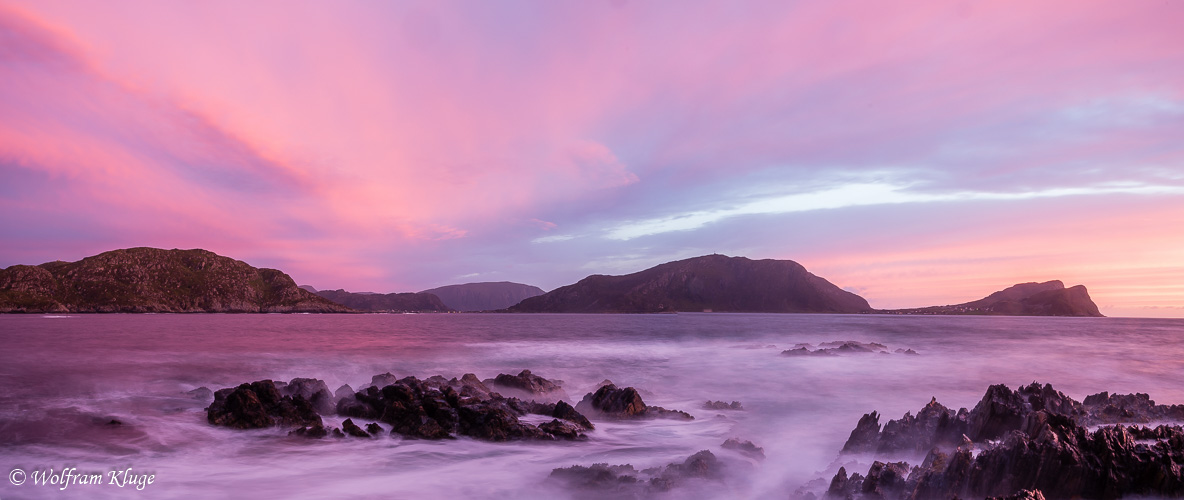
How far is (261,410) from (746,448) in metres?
13.7

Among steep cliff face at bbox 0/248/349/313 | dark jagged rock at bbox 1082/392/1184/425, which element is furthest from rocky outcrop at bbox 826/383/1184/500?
steep cliff face at bbox 0/248/349/313

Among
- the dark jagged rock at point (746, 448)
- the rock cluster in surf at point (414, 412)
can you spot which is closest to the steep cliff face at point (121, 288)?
the rock cluster in surf at point (414, 412)

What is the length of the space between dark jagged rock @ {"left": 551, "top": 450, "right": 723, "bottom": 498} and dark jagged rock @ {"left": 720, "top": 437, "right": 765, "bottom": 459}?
66.5 inches

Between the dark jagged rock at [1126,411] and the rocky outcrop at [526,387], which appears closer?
the dark jagged rock at [1126,411]

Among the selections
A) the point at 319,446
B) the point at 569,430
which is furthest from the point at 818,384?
the point at 319,446

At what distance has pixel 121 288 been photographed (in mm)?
169125

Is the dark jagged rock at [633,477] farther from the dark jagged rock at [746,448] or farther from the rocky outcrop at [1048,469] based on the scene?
the rocky outcrop at [1048,469]

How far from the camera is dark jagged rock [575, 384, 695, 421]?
59.1 ft

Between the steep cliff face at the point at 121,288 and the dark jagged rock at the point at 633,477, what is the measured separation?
197 m

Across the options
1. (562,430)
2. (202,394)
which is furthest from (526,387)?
(202,394)

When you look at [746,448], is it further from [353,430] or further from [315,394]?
[315,394]

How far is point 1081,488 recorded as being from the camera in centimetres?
841

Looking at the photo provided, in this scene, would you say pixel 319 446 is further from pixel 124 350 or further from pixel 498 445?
pixel 124 350

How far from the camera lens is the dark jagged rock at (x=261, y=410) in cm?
1534
